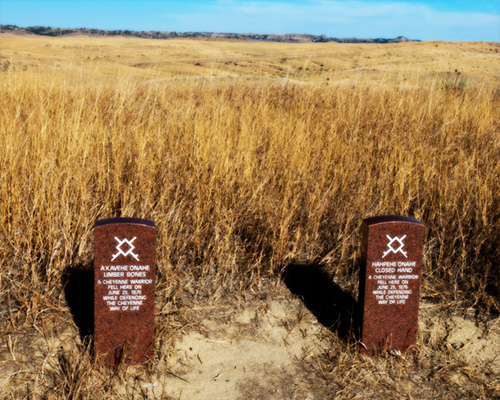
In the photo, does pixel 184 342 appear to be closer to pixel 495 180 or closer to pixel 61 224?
pixel 61 224

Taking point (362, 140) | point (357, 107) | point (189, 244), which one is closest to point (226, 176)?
point (189, 244)

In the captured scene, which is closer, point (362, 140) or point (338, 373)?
point (338, 373)

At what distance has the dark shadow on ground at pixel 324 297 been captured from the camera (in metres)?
2.87

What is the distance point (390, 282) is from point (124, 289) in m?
1.28

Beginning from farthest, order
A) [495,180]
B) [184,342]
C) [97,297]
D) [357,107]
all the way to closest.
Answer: [357,107], [495,180], [184,342], [97,297]

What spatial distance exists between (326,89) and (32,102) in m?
4.17

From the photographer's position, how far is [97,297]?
2.38 m

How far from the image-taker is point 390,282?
8.36 ft

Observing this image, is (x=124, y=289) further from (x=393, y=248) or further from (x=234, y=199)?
(x=234, y=199)

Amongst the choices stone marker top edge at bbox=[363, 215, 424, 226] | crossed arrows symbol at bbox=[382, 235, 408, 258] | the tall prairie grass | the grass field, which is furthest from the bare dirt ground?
stone marker top edge at bbox=[363, 215, 424, 226]

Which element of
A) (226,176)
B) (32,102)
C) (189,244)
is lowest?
(189,244)

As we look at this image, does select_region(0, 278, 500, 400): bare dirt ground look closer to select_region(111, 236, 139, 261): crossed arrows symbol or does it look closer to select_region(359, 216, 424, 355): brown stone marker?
select_region(359, 216, 424, 355): brown stone marker

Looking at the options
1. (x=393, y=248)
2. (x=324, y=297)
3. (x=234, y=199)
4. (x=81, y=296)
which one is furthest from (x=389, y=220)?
(x=81, y=296)

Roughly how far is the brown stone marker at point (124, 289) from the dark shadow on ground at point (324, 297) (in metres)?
1.02
